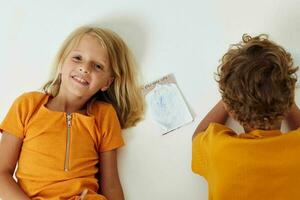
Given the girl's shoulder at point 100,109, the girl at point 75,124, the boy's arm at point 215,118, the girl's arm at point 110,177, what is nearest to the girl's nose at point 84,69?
the girl at point 75,124

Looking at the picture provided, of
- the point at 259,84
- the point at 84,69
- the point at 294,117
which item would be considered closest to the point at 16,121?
the point at 84,69

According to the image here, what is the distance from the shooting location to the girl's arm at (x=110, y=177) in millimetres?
1184

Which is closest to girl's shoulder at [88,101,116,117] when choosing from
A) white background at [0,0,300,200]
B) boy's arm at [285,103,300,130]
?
white background at [0,0,300,200]

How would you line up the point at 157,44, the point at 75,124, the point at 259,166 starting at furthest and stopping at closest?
the point at 157,44
the point at 75,124
the point at 259,166

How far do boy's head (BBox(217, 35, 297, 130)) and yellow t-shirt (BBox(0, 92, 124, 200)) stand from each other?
40 centimetres

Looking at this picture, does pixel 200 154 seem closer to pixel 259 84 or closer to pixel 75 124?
pixel 259 84

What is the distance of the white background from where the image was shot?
47.3 inches

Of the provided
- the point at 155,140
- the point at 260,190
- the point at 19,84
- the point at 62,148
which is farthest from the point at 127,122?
the point at 260,190

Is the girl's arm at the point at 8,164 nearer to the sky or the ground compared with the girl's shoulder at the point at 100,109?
nearer to the ground

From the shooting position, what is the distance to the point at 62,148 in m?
1.14

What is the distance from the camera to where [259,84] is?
37.8 inches

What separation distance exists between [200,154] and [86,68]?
0.42 m

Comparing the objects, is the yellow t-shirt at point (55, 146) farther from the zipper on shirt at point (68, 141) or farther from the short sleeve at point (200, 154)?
the short sleeve at point (200, 154)

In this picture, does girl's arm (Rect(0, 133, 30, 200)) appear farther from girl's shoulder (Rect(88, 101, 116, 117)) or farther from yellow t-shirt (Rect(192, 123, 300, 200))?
yellow t-shirt (Rect(192, 123, 300, 200))
